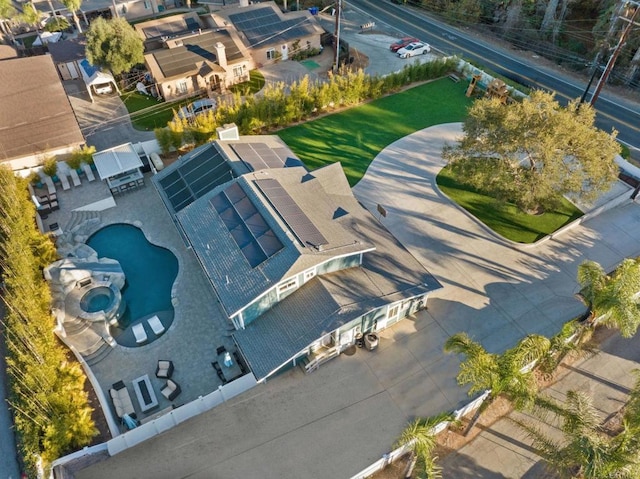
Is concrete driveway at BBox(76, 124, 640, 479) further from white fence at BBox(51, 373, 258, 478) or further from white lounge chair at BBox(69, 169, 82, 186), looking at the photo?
white lounge chair at BBox(69, 169, 82, 186)

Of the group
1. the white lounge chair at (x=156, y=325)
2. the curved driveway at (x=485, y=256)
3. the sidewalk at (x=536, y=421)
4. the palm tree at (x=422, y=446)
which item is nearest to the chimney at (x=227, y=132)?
the curved driveway at (x=485, y=256)

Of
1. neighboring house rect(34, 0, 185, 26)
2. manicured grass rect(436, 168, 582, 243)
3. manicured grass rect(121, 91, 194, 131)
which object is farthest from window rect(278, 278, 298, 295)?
neighboring house rect(34, 0, 185, 26)

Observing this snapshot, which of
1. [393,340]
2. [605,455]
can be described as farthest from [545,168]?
[605,455]

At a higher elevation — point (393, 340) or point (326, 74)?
point (326, 74)

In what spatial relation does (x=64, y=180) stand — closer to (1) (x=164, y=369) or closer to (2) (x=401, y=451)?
(1) (x=164, y=369)

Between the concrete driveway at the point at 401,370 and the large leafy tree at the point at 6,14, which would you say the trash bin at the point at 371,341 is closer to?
the concrete driveway at the point at 401,370

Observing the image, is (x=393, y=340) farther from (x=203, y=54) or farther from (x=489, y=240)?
(x=203, y=54)
